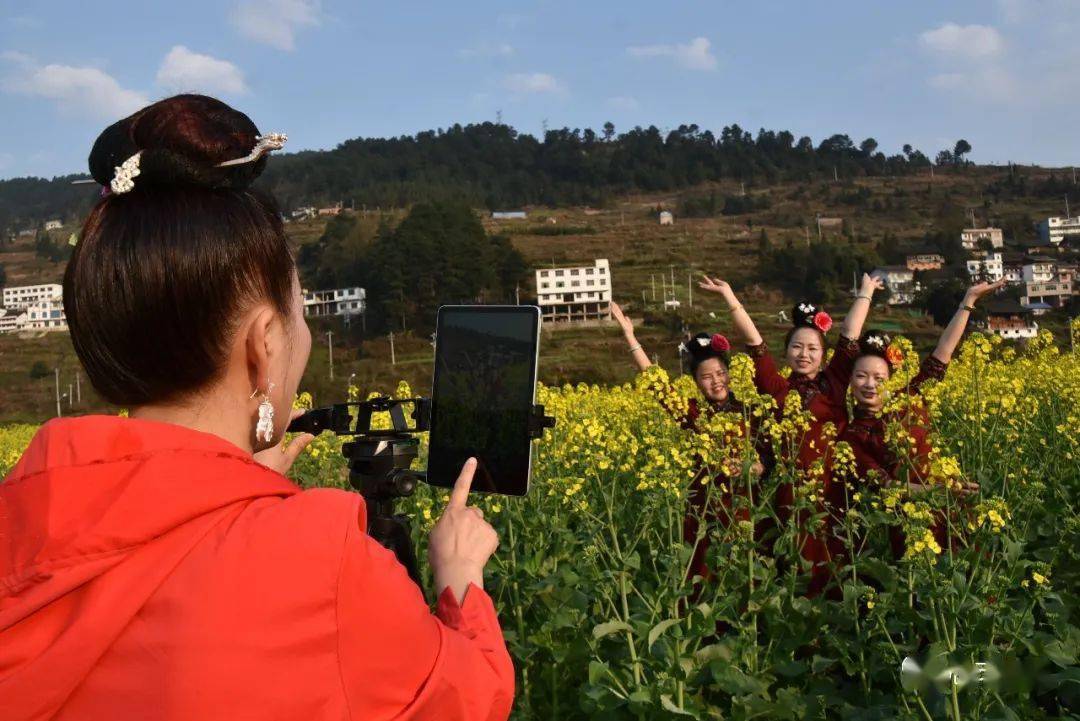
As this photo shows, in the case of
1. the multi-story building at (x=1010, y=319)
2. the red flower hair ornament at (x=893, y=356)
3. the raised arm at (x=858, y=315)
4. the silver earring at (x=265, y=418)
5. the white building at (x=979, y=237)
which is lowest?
the multi-story building at (x=1010, y=319)

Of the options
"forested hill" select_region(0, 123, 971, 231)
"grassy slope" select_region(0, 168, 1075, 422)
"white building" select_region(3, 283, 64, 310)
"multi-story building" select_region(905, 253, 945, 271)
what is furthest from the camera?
"forested hill" select_region(0, 123, 971, 231)

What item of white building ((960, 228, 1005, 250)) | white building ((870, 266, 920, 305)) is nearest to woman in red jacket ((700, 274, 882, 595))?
white building ((870, 266, 920, 305))

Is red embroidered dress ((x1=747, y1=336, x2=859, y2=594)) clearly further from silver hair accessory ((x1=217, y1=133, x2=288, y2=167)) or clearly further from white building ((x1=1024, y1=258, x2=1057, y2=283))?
white building ((x1=1024, y1=258, x2=1057, y2=283))

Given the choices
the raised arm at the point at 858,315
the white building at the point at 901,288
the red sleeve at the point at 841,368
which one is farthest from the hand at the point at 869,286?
the white building at the point at 901,288

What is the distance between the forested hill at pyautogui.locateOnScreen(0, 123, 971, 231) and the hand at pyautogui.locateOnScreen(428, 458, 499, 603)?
456 feet

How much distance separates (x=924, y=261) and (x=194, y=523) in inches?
3986

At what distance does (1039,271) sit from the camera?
299ft

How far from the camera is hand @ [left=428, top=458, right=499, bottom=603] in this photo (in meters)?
1.61

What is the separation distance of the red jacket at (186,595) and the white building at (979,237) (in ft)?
367

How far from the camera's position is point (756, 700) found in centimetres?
351

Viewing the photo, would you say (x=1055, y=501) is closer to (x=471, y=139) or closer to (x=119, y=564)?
Answer: (x=119, y=564)

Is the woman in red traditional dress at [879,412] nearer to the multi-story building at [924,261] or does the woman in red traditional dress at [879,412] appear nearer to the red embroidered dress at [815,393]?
the red embroidered dress at [815,393]

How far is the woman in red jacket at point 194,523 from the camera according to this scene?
1208mm

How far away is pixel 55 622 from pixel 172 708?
0.19 metres
